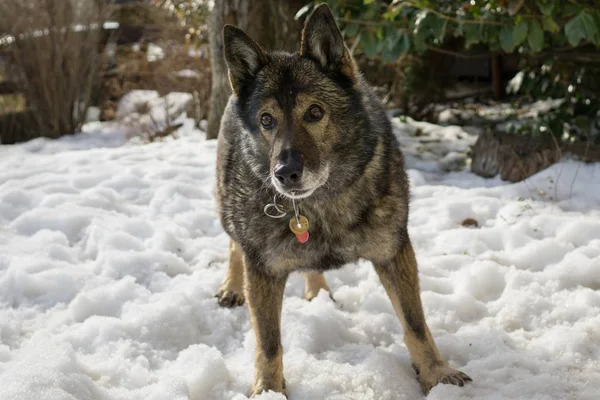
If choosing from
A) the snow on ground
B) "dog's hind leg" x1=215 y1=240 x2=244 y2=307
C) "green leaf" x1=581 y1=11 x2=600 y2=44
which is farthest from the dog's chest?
"green leaf" x1=581 y1=11 x2=600 y2=44

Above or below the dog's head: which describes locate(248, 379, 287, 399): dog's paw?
below

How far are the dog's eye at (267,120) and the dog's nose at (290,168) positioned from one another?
0.27 meters

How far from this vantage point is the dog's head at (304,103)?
104 inches

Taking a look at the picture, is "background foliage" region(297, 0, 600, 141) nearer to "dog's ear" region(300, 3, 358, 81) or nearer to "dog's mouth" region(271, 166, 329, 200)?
"dog's ear" region(300, 3, 358, 81)

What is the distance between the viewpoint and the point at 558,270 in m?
3.71

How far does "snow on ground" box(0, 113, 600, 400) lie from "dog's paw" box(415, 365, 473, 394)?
44mm

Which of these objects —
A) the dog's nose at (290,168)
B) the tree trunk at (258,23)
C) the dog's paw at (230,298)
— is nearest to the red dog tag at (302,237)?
the dog's nose at (290,168)

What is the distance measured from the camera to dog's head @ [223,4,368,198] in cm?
265

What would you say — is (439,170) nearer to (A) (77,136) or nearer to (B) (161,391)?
(B) (161,391)

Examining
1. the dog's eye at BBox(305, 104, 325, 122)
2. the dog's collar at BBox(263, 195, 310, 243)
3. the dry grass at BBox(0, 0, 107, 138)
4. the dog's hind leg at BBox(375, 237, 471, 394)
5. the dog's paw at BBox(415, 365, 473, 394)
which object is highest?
the dog's eye at BBox(305, 104, 325, 122)

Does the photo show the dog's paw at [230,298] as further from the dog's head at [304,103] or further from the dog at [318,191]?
the dog's head at [304,103]

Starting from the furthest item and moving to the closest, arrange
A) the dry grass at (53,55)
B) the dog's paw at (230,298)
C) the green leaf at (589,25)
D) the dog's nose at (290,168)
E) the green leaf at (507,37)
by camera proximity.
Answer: the dry grass at (53,55) < the green leaf at (507,37) < the green leaf at (589,25) < the dog's paw at (230,298) < the dog's nose at (290,168)

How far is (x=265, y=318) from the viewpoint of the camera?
9.71ft

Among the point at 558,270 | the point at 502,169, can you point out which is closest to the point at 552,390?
the point at 558,270
